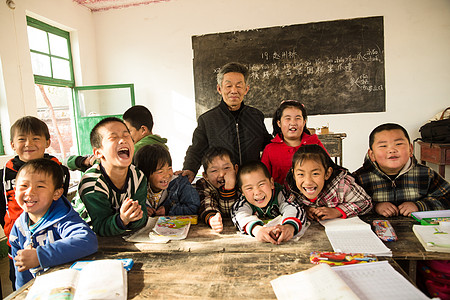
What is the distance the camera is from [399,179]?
1618 mm

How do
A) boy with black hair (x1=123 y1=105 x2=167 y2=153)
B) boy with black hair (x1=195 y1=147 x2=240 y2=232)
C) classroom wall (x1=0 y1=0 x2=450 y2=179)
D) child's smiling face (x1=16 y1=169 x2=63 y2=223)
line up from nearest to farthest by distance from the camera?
child's smiling face (x1=16 y1=169 x2=63 y2=223), boy with black hair (x1=195 y1=147 x2=240 y2=232), boy with black hair (x1=123 y1=105 x2=167 y2=153), classroom wall (x1=0 y1=0 x2=450 y2=179)

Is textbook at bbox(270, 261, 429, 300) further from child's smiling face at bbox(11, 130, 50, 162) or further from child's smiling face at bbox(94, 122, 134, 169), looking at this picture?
child's smiling face at bbox(11, 130, 50, 162)

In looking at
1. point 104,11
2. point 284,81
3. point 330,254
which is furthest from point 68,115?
point 330,254

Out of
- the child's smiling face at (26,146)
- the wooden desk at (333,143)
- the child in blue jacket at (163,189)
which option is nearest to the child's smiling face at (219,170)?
the child in blue jacket at (163,189)

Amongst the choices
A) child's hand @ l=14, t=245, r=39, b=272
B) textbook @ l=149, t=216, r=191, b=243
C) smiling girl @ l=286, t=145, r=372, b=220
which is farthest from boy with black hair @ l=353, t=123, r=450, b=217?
child's hand @ l=14, t=245, r=39, b=272

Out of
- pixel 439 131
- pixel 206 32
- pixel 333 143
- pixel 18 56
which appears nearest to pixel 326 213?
pixel 333 143

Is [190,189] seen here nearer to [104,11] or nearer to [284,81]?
[284,81]

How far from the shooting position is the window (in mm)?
4164

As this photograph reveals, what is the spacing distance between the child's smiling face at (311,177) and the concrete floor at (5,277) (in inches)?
89.0

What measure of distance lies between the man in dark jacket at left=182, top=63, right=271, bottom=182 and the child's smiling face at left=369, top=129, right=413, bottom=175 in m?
0.80

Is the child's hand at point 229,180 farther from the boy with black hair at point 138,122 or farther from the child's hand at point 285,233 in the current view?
the boy with black hair at point 138,122

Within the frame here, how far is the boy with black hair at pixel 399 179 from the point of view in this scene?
1.58 meters

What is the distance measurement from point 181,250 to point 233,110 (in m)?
1.22

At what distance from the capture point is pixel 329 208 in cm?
151
